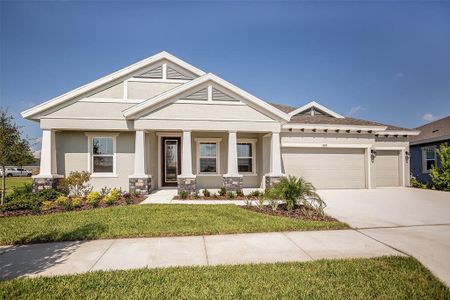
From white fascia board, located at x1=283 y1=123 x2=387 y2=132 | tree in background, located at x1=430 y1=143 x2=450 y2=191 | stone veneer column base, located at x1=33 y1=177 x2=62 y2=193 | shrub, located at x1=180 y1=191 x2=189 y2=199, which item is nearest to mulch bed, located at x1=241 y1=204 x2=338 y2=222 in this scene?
shrub, located at x1=180 y1=191 x2=189 y2=199

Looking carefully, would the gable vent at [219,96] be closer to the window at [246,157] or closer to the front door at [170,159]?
the window at [246,157]

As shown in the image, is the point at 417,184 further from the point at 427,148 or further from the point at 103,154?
the point at 103,154

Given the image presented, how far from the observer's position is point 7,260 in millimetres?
4105

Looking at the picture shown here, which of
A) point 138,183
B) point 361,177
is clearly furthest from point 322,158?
point 138,183

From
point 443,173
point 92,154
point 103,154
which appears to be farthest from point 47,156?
point 443,173

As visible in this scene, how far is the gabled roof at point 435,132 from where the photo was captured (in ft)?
47.9

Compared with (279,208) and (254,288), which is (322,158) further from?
(254,288)

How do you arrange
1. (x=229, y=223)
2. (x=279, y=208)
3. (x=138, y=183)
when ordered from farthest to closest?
(x=138, y=183), (x=279, y=208), (x=229, y=223)

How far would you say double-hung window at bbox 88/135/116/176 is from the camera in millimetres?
11266

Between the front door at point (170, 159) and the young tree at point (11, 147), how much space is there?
5.77 m

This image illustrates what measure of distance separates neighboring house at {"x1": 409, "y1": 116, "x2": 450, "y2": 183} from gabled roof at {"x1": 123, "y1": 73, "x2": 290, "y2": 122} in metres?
11.2

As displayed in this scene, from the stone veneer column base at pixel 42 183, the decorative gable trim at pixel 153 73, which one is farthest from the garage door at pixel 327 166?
the stone veneer column base at pixel 42 183

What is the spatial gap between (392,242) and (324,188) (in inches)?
318

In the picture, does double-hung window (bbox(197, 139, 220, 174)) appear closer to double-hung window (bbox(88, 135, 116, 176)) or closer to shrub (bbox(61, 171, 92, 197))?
double-hung window (bbox(88, 135, 116, 176))
